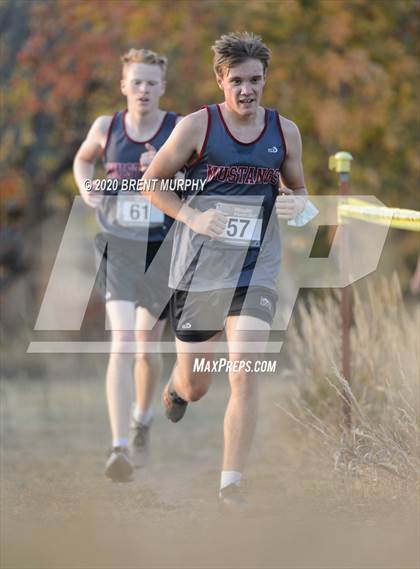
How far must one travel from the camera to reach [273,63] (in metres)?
11.2

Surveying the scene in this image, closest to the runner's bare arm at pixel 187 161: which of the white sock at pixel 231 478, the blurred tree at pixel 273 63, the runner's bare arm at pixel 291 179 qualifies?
the runner's bare arm at pixel 291 179

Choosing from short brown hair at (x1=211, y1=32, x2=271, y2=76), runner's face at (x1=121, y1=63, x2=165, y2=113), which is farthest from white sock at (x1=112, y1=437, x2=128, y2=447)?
short brown hair at (x1=211, y1=32, x2=271, y2=76)

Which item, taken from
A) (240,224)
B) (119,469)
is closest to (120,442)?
(119,469)

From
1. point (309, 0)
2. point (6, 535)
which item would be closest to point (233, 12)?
point (309, 0)

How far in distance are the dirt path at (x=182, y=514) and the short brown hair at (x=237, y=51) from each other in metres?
1.94

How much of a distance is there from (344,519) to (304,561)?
0.69 m

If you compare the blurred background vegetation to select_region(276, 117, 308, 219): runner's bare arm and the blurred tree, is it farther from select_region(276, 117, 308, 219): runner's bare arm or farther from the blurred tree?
select_region(276, 117, 308, 219): runner's bare arm

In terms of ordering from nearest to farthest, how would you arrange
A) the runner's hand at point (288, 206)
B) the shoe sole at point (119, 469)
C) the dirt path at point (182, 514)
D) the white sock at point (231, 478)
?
the dirt path at point (182, 514)
the white sock at point (231, 478)
the runner's hand at point (288, 206)
the shoe sole at point (119, 469)

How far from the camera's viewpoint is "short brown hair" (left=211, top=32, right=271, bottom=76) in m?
5.00

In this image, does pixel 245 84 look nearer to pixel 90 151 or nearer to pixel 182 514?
pixel 90 151

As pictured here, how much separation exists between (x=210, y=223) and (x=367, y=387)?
1.83 meters

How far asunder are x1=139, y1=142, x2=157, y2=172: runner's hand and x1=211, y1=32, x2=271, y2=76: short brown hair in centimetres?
135

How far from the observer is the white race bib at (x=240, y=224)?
5.13 metres

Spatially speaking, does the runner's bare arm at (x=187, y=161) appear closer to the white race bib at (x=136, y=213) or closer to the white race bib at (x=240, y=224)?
the white race bib at (x=240, y=224)
